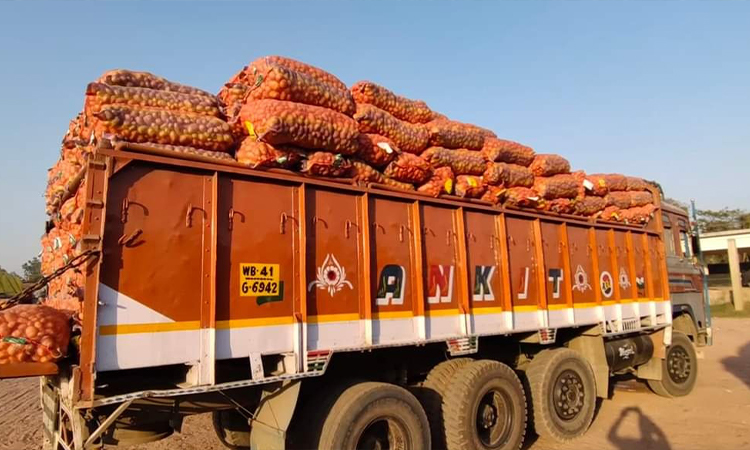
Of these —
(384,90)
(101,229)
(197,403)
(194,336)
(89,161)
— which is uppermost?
(384,90)

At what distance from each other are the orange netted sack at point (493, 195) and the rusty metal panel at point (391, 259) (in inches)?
59.7

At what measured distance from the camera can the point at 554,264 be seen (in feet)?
20.7

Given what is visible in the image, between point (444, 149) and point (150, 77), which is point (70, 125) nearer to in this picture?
point (150, 77)

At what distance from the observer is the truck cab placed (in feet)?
28.9

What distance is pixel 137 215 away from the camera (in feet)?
10.3

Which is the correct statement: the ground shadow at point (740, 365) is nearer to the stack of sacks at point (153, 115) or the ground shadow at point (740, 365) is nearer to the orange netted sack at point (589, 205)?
the orange netted sack at point (589, 205)

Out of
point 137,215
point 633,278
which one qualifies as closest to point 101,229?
point 137,215

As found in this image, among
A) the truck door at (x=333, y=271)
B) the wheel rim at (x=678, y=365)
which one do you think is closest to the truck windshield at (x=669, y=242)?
the wheel rim at (x=678, y=365)

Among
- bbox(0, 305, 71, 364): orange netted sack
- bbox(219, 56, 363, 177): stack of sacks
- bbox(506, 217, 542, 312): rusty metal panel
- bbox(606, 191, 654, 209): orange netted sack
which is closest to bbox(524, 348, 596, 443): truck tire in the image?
bbox(506, 217, 542, 312): rusty metal panel

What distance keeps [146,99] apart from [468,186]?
11.0 feet

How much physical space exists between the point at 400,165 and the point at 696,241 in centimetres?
820

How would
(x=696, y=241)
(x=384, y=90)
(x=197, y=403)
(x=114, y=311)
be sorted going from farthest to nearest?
(x=696, y=241) < (x=384, y=90) < (x=197, y=403) < (x=114, y=311)

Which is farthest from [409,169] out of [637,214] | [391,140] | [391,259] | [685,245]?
[685,245]

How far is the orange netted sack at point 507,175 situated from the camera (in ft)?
19.3
